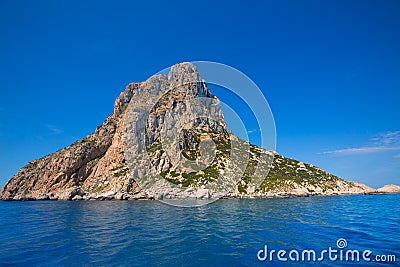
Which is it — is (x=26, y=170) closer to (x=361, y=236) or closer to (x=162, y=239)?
(x=162, y=239)

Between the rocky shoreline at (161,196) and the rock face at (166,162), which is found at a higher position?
the rock face at (166,162)

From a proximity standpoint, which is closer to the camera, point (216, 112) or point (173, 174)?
point (173, 174)

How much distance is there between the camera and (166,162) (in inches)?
4668

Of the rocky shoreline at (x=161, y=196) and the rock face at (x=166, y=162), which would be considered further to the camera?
the rock face at (x=166, y=162)

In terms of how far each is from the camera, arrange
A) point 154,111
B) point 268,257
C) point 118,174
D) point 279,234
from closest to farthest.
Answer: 1. point 268,257
2. point 279,234
3. point 118,174
4. point 154,111

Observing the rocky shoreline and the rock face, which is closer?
the rocky shoreline

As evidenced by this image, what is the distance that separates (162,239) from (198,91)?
169646 millimetres

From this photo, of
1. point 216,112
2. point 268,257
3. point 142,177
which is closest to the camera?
point 268,257

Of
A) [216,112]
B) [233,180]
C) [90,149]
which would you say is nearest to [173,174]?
[233,180]

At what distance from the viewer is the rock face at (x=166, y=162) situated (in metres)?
104

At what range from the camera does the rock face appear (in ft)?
342

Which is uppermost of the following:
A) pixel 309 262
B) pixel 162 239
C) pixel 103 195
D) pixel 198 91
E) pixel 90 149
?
pixel 198 91

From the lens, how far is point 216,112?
182125mm

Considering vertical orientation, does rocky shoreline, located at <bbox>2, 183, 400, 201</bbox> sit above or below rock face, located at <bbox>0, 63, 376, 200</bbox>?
below
